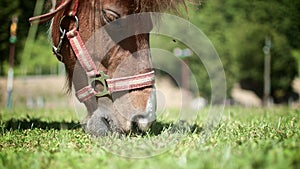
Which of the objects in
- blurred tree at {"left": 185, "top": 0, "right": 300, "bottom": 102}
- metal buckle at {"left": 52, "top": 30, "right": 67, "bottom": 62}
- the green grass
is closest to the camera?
the green grass

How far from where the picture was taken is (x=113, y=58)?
3566 mm

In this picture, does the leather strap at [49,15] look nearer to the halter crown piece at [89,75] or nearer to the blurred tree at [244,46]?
the halter crown piece at [89,75]

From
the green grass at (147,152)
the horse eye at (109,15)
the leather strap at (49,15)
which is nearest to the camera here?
the green grass at (147,152)

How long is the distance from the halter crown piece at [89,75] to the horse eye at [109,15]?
1.01 ft

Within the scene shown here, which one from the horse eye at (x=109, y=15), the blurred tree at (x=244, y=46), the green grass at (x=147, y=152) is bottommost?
the green grass at (x=147, y=152)

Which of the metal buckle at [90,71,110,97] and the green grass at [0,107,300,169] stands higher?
the metal buckle at [90,71,110,97]

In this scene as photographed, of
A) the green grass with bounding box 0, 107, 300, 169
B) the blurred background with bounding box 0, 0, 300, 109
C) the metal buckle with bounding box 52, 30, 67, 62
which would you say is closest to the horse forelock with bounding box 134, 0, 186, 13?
the metal buckle with bounding box 52, 30, 67, 62

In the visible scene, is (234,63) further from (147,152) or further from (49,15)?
(147,152)

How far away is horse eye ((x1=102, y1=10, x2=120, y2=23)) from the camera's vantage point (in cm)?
354

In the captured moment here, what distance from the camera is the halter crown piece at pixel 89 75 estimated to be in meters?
3.42

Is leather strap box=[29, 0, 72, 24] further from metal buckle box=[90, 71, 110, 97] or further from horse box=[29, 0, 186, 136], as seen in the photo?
metal buckle box=[90, 71, 110, 97]

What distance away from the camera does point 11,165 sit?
2.56 m

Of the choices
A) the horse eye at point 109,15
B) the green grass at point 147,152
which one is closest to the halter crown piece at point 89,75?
the horse eye at point 109,15

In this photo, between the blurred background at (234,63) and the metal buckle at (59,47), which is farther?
the blurred background at (234,63)
